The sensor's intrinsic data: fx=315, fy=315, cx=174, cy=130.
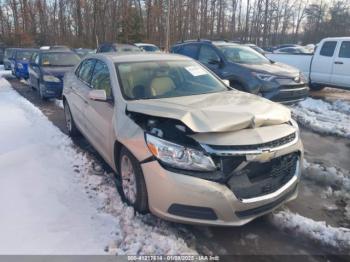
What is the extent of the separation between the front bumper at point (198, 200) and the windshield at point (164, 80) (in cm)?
125

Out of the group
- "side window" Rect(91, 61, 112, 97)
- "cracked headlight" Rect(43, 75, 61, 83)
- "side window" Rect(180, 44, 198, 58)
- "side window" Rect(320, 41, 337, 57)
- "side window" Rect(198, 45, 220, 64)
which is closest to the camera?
"side window" Rect(91, 61, 112, 97)

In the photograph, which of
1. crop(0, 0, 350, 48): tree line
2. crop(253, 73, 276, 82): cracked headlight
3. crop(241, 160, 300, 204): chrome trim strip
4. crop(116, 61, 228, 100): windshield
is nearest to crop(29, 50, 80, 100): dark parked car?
crop(253, 73, 276, 82): cracked headlight

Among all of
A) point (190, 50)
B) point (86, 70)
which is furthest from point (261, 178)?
point (190, 50)

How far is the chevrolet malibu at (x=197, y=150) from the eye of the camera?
2748 mm

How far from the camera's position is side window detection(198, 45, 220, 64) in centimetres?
835

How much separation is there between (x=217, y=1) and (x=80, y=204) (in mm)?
57058

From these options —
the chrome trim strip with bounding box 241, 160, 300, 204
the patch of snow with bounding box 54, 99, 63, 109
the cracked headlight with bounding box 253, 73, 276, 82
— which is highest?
the cracked headlight with bounding box 253, 73, 276, 82

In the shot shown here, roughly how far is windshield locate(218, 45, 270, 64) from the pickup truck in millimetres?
3660

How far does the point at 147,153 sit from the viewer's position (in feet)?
9.71

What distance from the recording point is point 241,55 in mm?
8367

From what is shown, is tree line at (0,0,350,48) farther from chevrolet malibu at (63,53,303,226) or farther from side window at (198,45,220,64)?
chevrolet malibu at (63,53,303,226)

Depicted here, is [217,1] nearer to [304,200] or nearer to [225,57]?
[225,57]

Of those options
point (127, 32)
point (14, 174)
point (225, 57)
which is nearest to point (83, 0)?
point (127, 32)

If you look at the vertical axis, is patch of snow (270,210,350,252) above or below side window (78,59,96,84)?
below
